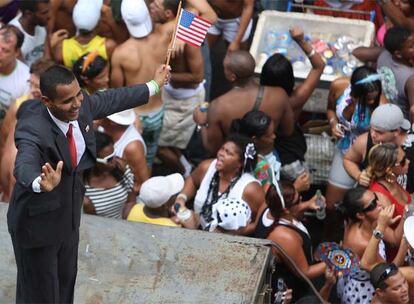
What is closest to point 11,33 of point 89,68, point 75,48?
point 75,48

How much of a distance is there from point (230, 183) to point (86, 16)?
7.25 feet

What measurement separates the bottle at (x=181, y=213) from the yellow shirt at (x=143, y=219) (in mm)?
111

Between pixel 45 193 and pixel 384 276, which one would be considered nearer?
pixel 45 193

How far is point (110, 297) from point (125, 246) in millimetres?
480

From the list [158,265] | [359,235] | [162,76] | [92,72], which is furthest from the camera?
[92,72]

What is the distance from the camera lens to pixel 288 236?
18.8ft

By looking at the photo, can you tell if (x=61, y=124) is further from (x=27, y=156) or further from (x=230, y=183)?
(x=230, y=183)

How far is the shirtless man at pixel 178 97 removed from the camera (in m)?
7.47

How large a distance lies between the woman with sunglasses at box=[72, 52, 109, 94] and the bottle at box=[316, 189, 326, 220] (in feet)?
6.34

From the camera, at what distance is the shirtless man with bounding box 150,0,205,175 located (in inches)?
294

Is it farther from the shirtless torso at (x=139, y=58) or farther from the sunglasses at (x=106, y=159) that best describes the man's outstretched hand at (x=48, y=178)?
the shirtless torso at (x=139, y=58)

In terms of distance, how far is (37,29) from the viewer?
26.3 ft

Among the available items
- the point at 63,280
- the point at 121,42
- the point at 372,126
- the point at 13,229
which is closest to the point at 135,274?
the point at 63,280

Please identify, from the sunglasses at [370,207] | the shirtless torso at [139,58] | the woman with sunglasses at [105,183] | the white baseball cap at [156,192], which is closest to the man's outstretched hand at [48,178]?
the white baseball cap at [156,192]
